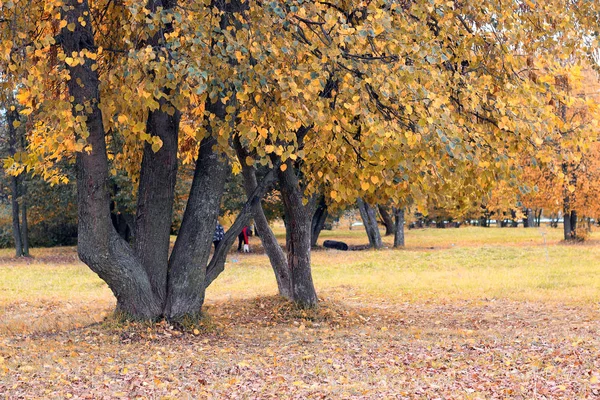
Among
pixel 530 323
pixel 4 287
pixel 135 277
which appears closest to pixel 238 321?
pixel 135 277

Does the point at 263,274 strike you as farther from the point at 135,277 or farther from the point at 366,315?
the point at 135,277

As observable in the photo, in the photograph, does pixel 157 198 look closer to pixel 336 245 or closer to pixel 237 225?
pixel 237 225

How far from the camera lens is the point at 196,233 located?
10.1 meters

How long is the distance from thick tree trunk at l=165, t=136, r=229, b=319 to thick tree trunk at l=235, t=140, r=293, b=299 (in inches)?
81.8

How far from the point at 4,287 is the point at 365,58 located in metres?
14.6

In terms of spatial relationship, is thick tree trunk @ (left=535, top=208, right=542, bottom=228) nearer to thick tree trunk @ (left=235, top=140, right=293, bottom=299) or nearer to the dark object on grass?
the dark object on grass

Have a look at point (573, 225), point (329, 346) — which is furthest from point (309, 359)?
point (573, 225)

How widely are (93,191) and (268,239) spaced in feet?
13.1

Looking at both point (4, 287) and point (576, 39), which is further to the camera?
point (4, 287)

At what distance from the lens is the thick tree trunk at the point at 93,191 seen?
9156mm

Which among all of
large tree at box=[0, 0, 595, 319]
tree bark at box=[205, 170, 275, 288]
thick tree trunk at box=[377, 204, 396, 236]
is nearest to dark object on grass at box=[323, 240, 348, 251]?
thick tree trunk at box=[377, 204, 396, 236]

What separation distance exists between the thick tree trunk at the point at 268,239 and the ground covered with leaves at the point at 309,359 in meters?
0.66

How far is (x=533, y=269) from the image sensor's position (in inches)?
881

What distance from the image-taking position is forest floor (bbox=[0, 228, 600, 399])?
6812 mm
